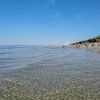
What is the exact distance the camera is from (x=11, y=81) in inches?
683

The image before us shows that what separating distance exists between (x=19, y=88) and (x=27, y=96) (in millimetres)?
2018

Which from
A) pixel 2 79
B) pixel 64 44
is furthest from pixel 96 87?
pixel 64 44

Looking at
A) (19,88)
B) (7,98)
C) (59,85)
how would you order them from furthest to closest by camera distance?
1. (59,85)
2. (19,88)
3. (7,98)

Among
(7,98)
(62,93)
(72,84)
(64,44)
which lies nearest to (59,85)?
(72,84)

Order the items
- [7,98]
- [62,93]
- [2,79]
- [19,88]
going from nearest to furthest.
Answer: [7,98] < [62,93] < [19,88] < [2,79]

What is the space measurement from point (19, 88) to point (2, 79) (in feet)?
10.3

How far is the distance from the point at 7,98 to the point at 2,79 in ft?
16.9

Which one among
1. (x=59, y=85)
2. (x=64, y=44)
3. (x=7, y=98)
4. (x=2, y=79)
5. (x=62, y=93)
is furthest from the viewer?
(x=64, y=44)

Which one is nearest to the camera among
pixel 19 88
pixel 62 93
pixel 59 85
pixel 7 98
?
pixel 7 98

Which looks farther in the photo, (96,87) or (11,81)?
(11,81)

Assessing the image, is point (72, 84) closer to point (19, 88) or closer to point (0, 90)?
point (19, 88)

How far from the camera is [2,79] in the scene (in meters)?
17.9

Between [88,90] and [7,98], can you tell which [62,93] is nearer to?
[88,90]

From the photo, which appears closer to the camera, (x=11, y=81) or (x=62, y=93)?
(x=62, y=93)
